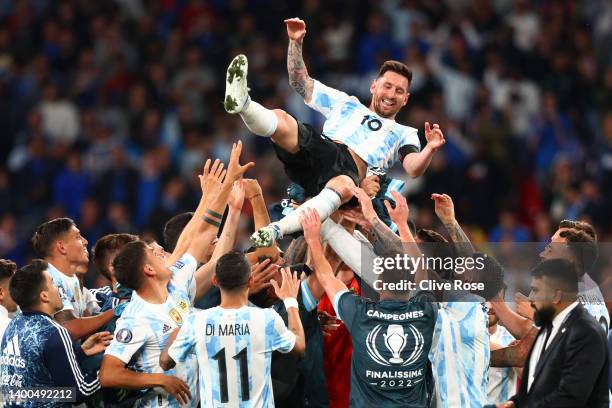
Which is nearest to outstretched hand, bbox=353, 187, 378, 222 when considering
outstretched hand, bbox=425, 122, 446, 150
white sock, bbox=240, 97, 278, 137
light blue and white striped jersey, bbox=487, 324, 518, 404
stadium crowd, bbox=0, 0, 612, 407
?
stadium crowd, bbox=0, 0, 612, 407

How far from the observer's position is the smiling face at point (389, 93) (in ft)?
27.6

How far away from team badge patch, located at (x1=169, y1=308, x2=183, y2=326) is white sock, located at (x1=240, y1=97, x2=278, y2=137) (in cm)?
131

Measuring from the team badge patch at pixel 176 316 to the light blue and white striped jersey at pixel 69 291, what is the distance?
87 cm

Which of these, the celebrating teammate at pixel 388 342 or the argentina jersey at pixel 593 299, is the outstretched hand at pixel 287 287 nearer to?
the celebrating teammate at pixel 388 342

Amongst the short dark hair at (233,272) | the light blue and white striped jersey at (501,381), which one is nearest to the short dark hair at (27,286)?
the short dark hair at (233,272)

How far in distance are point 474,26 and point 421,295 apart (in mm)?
10149

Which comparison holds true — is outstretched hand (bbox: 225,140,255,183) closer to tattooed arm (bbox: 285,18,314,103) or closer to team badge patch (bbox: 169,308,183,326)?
tattooed arm (bbox: 285,18,314,103)

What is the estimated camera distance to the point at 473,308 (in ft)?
24.0

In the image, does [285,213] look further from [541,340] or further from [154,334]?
[541,340]

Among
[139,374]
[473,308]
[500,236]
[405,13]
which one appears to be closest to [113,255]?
[139,374]

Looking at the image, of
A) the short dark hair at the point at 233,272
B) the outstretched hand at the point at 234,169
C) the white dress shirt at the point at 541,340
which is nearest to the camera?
the white dress shirt at the point at 541,340

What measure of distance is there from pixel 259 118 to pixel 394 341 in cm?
173

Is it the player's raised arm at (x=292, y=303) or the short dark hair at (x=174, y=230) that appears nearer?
the player's raised arm at (x=292, y=303)

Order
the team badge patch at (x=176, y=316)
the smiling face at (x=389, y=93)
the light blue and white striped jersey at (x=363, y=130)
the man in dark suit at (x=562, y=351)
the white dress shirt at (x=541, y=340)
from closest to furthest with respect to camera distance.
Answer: the man in dark suit at (x=562, y=351)
the white dress shirt at (x=541, y=340)
the team badge patch at (x=176, y=316)
the light blue and white striped jersey at (x=363, y=130)
the smiling face at (x=389, y=93)
